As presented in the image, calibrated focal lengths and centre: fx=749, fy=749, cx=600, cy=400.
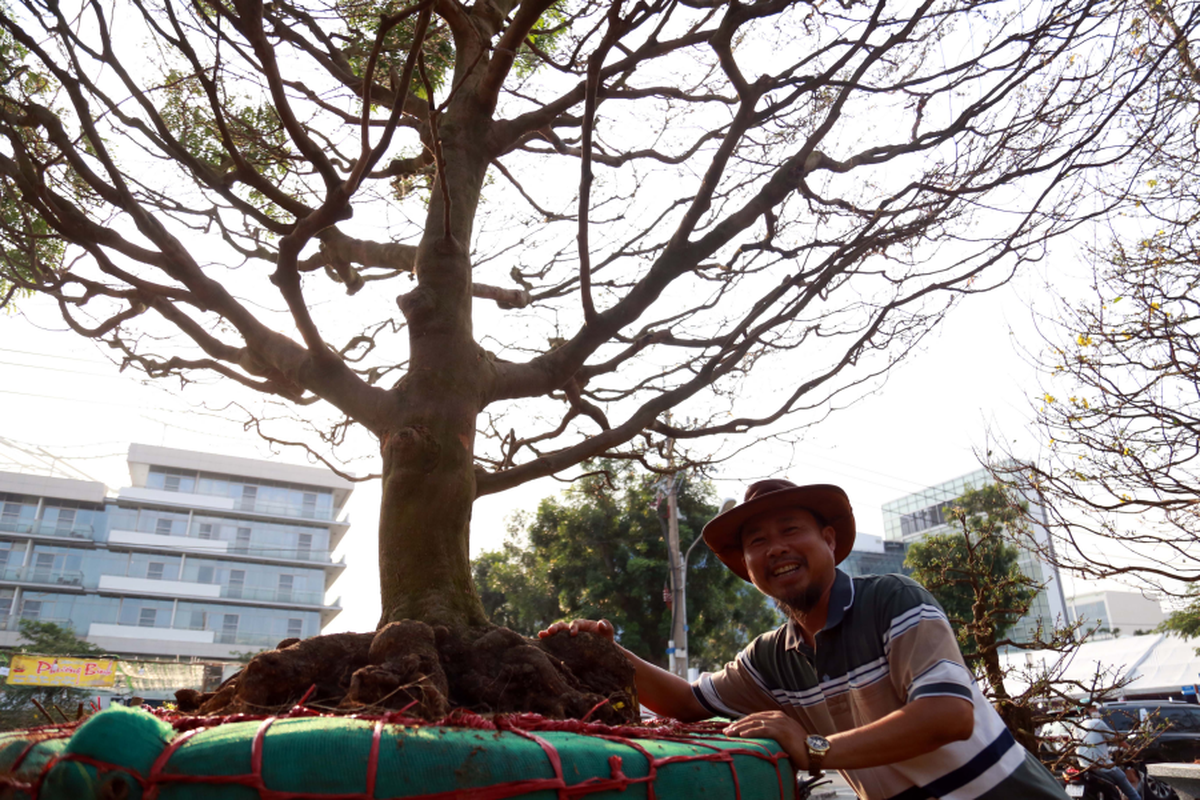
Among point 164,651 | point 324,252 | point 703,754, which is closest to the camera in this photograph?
point 703,754

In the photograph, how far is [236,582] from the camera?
39906 millimetres

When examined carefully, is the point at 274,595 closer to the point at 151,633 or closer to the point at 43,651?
the point at 151,633

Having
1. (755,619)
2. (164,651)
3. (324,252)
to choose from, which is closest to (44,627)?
(164,651)

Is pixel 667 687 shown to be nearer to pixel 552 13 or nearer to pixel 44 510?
pixel 552 13

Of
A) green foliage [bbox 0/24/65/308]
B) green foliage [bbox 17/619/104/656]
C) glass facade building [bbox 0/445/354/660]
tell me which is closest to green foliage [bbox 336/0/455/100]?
green foliage [bbox 0/24/65/308]

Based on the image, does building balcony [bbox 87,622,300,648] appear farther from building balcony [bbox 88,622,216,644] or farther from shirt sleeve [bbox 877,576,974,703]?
shirt sleeve [bbox 877,576,974,703]

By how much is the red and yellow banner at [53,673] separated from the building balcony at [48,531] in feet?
46.0

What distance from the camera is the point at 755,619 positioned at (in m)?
27.7

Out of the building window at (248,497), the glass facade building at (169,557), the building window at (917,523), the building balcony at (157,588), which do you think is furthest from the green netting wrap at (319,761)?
the building window at (917,523)

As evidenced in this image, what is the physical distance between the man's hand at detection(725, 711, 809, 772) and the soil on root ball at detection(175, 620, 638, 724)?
0.36m

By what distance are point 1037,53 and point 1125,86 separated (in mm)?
557

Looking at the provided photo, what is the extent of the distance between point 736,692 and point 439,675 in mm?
1138

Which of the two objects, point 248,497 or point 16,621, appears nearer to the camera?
point 16,621

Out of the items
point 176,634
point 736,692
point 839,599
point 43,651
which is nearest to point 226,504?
point 176,634
